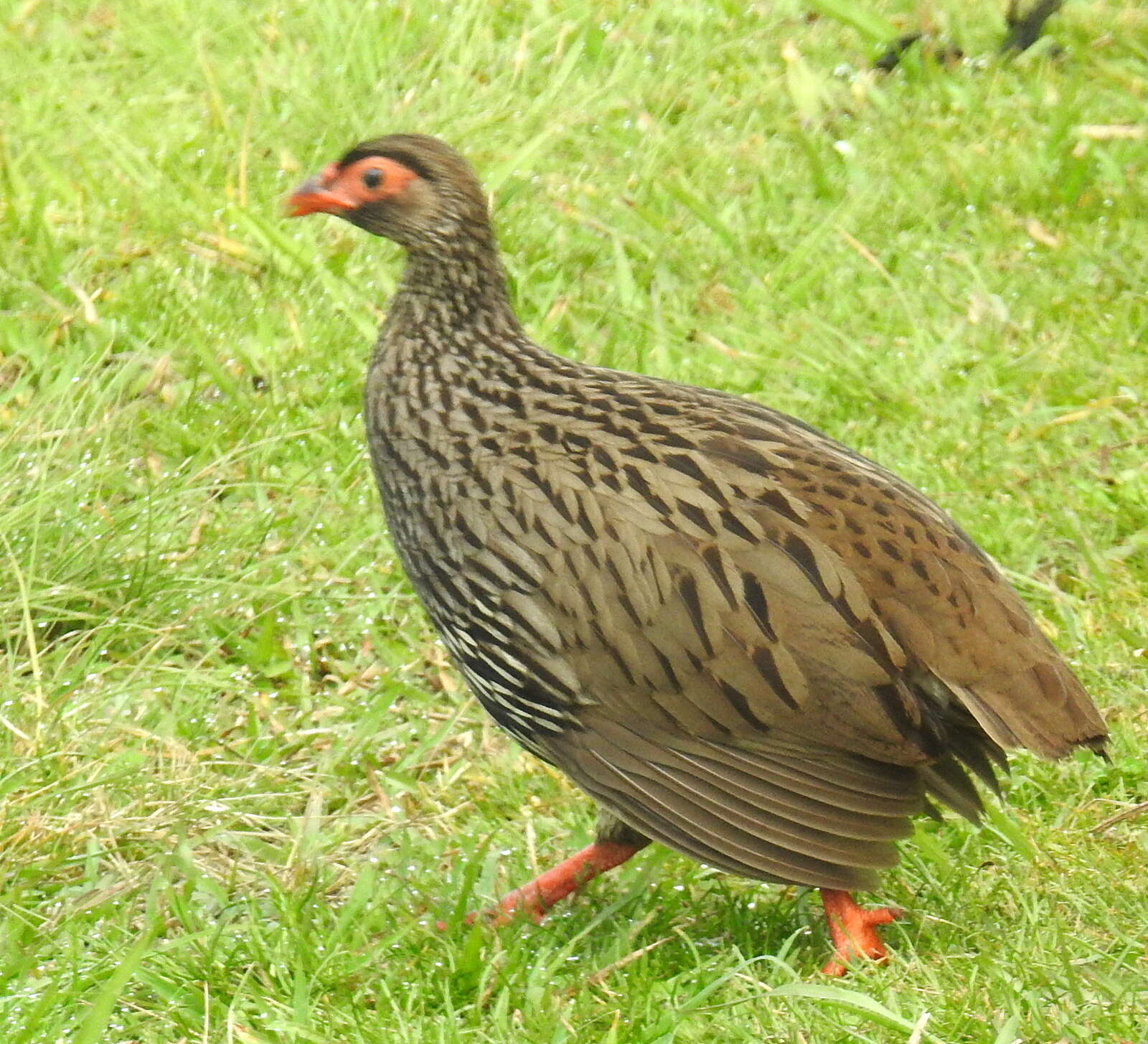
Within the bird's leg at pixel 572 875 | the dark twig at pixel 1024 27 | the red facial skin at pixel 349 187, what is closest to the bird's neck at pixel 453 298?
the red facial skin at pixel 349 187

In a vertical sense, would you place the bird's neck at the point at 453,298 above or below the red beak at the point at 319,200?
below

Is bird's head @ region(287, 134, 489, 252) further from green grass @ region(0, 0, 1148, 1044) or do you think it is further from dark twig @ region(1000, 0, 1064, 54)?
dark twig @ region(1000, 0, 1064, 54)

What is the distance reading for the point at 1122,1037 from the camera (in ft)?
11.2

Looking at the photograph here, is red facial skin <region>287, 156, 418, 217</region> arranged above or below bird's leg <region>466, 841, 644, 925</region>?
above

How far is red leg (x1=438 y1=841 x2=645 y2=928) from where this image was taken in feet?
13.9

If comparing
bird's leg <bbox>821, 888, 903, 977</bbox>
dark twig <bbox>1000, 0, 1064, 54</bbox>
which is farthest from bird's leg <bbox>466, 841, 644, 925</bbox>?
dark twig <bbox>1000, 0, 1064, 54</bbox>

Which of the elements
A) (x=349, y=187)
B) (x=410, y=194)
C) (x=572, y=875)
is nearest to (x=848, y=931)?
(x=572, y=875)

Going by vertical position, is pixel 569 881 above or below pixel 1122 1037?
below

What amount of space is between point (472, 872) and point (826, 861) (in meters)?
0.83

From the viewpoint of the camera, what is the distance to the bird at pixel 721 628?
375cm

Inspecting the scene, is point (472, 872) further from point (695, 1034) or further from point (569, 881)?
point (695, 1034)

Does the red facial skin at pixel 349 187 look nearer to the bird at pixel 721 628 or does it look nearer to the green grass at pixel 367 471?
the bird at pixel 721 628

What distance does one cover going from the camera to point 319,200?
465cm

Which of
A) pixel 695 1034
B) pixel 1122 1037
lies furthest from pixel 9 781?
pixel 1122 1037
